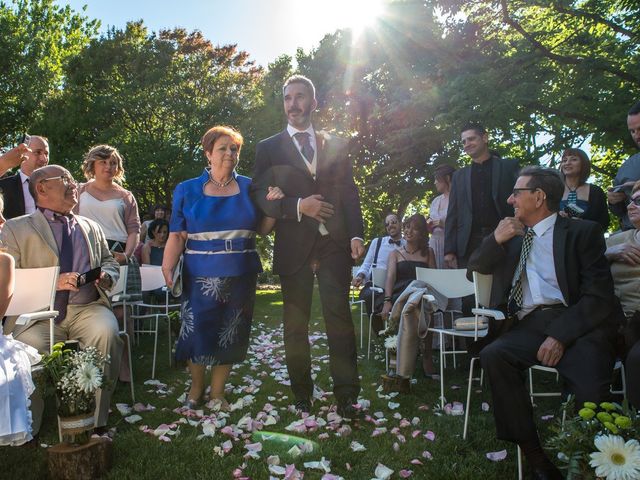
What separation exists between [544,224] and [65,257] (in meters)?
3.04

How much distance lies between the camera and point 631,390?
2.63 meters

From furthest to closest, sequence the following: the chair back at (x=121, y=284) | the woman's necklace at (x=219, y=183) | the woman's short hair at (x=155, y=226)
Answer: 1. the woman's short hair at (x=155, y=226)
2. the chair back at (x=121, y=284)
3. the woman's necklace at (x=219, y=183)

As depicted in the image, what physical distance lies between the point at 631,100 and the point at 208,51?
1503 cm

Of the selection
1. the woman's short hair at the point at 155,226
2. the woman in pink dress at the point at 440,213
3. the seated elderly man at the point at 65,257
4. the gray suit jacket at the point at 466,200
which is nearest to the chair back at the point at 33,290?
the seated elderly man at the point at 65,257

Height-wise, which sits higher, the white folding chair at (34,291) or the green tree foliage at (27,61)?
the green tree foliage at (27,61)

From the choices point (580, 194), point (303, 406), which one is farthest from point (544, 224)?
point (303, 406)

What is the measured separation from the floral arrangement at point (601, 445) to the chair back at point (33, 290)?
284 cm

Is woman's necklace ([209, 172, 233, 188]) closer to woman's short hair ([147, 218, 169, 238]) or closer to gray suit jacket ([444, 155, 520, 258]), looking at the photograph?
gray suit jacket ([444, 155, 520, 258])

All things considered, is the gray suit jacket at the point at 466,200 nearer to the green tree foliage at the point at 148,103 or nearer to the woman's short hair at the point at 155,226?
the woman's short hair at the point at 155,226

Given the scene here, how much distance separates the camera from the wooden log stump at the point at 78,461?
285 centimetres

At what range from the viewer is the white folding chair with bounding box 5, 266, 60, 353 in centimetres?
339

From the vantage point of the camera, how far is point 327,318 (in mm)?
4055

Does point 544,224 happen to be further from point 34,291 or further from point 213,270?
point 34,291

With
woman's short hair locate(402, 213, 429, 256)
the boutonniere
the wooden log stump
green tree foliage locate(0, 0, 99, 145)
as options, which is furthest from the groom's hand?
green tree foliage locate(0, 0, 99, 145)
